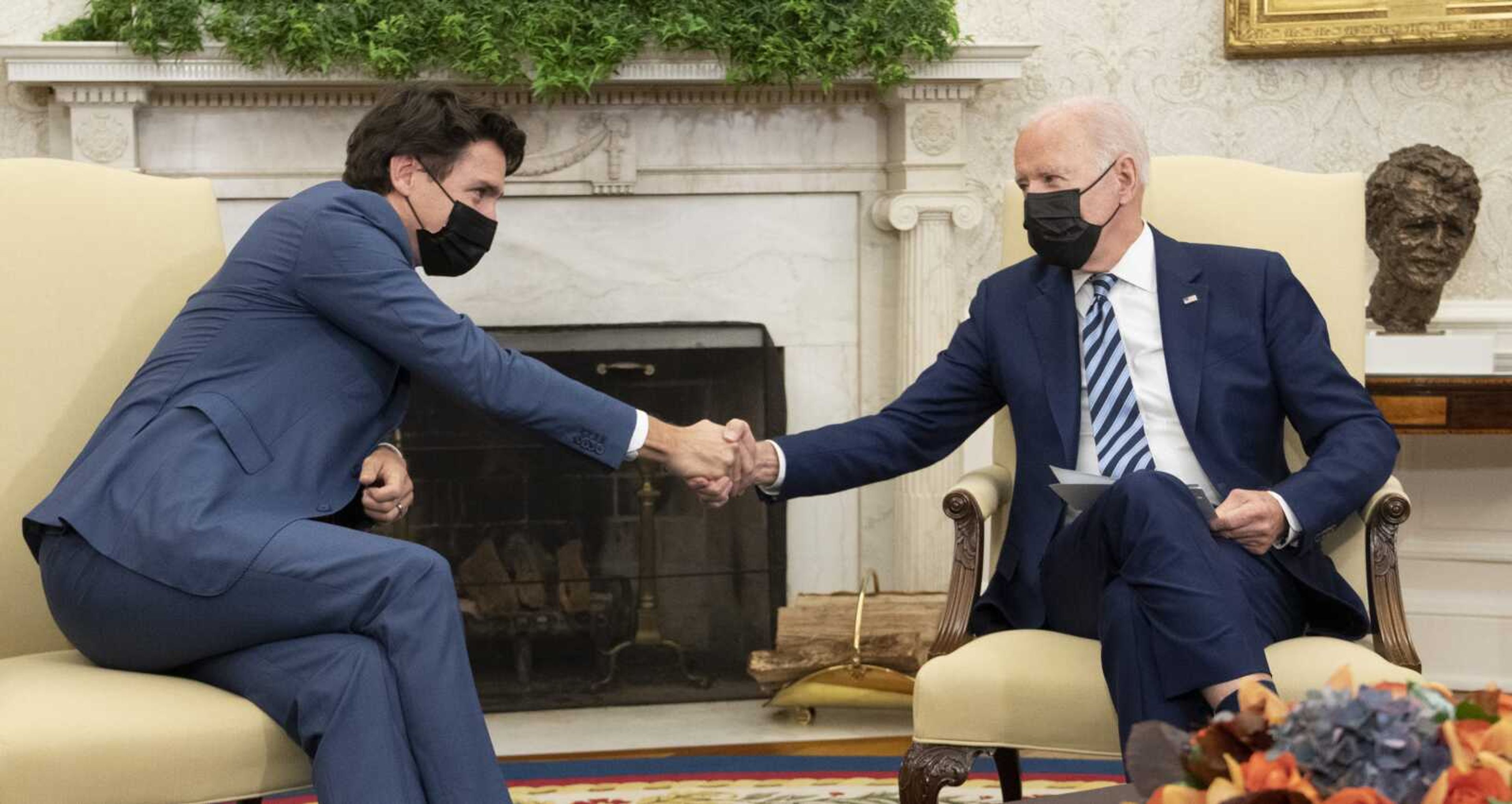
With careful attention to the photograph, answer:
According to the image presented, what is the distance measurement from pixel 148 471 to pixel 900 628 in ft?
6.93

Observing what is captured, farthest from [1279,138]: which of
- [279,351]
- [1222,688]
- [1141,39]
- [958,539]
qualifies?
[279,351]

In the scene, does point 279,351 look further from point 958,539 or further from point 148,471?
point 958,539

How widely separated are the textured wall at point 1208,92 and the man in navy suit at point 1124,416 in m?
1.61

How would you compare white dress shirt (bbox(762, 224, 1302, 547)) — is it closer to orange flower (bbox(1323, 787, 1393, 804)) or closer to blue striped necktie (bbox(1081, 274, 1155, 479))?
blue striped necktie (bbox(1081, 274, 1155, 479))

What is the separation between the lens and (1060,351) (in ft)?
8.71

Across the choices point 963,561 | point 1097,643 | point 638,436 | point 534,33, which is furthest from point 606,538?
point 1097,643

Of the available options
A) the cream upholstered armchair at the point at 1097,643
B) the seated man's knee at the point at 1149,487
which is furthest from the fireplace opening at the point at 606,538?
the seated man's knee at the point at 1149,487

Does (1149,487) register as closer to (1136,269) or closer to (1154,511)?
(1154,511)

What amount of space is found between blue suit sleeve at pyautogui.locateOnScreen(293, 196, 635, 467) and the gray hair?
0.90 meters

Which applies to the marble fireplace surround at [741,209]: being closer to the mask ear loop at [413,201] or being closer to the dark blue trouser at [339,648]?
the mask ear loop at [413,201]

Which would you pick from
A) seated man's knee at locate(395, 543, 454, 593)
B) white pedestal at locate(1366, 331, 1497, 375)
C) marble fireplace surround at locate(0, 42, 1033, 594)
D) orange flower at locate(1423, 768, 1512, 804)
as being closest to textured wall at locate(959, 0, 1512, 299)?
marble fireplace surround at locate(0, 42, 1033, 594)

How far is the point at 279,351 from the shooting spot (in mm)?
2266

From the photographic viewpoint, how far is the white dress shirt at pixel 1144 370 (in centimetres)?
258

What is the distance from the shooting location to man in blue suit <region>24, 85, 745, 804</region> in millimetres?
2021
